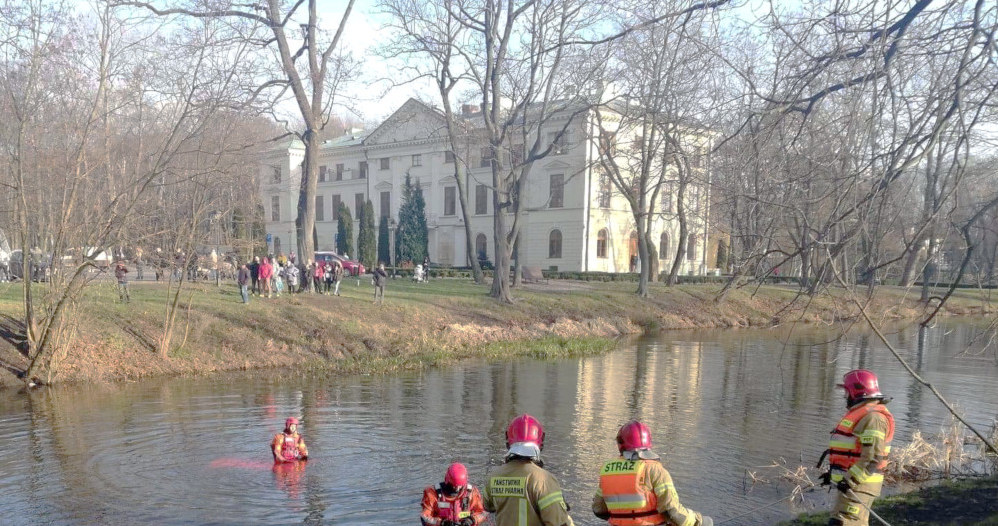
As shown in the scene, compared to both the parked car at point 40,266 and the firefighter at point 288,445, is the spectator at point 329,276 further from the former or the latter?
the firefighter at point 288,445

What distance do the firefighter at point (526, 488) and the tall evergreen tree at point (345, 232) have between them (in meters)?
65.9

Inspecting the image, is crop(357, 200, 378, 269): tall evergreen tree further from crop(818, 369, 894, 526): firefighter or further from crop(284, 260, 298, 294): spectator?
crop(818, 369, 894, 526): firefighter

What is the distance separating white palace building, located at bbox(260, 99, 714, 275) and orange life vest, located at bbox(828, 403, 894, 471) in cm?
4587

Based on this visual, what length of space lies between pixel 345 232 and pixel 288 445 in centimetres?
5916

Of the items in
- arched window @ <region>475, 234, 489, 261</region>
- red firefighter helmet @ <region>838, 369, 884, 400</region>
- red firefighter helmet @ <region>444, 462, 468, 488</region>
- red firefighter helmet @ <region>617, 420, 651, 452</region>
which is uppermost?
arched window @ <region>475, 234, 489, 261</region>

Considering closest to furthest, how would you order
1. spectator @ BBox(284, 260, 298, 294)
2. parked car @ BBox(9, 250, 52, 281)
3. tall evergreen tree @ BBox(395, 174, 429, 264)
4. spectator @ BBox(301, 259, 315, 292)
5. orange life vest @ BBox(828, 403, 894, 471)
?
orange life vest @ BBox(828, 403, 894, 471) → parked car @ BBox(9, 250, 52, 281) → spectator @ BBox(301, 259, 315, 292) → spectator @ BBox(284, 260, 298, 294) → tall evergreen tree @ BBox(395, 174, 429, 264)

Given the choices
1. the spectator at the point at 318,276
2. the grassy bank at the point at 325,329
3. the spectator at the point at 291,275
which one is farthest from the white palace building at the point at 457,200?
the spectator at the point at 291,275

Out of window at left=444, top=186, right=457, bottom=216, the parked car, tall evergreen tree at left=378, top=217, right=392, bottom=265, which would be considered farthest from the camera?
window at left=444, top=186, right=457, bottom=216

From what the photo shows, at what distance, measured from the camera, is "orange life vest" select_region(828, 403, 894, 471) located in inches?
280

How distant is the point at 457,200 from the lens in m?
70.1

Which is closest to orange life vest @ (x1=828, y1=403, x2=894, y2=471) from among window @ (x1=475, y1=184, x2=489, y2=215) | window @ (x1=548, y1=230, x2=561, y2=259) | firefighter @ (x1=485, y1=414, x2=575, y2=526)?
firefighter @ (x1=485, y1=414, x2=575, y2=526)

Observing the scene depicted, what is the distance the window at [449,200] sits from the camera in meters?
70.2

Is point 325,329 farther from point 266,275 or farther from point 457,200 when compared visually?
point 457,200

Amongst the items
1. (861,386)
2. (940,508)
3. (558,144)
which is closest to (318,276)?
(558,144)
